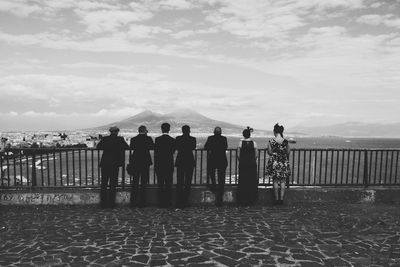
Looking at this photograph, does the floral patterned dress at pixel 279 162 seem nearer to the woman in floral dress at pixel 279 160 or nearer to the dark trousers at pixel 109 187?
the woman in floral dress at pixel 279 160

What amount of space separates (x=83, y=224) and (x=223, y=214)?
3.11 meters

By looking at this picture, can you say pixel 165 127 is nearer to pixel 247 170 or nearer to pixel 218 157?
pixel 218 157

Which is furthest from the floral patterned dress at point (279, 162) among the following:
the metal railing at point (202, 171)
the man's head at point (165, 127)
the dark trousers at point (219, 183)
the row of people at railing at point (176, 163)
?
the man's head at point (165, 127)

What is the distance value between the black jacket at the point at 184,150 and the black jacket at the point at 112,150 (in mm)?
1328

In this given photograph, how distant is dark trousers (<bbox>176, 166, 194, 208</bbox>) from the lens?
9555 mm

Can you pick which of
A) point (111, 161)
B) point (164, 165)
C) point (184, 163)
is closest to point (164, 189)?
Result: point (164, 165)

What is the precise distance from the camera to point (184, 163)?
31.4 feet

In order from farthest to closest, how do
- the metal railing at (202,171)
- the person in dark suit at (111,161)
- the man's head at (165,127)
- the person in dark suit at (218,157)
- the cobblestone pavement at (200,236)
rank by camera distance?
the metal railing at (202,171) → the person in dark suit at (218,157) → the person in dark suit at (111,161) → the man's head at (165,127) → the cobblestone pavement at (200,236)

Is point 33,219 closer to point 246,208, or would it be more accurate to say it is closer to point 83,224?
point 83,224

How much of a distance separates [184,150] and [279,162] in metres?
2.52

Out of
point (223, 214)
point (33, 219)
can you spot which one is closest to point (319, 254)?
point (223, 214)

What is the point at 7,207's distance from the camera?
9500 mm

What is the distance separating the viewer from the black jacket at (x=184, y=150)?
31.3 feet

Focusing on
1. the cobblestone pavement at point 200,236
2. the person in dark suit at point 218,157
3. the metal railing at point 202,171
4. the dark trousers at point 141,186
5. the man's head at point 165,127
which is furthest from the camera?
the metal railing at point 202,171
